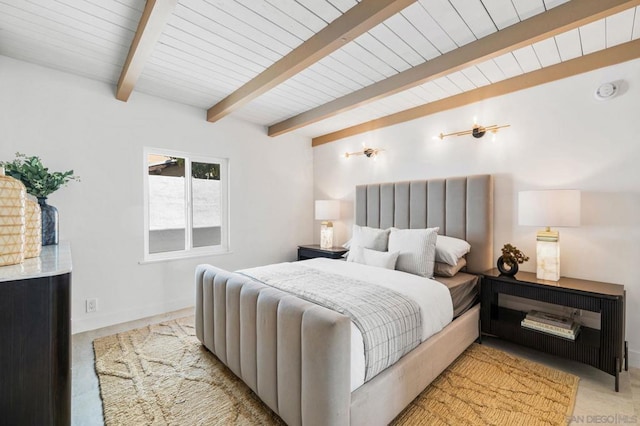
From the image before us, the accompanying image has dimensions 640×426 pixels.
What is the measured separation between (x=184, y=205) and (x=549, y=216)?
3727 millimetres

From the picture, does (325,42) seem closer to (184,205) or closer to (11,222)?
(11,222)

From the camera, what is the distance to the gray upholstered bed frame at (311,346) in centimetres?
135

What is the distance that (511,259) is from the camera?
2557 millimetres

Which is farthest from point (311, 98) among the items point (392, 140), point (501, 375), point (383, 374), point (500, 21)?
point (501, 375)

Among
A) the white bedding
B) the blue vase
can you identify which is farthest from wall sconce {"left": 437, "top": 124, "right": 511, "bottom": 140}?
the blue vase

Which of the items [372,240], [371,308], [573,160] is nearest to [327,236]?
[372,240]

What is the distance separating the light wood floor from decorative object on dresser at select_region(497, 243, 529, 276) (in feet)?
2.23

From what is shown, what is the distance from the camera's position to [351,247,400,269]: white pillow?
2.74m

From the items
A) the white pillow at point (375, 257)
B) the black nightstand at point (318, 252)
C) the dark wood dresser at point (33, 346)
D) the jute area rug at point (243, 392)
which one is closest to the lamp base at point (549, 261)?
the jute area rug at point (243, 392)

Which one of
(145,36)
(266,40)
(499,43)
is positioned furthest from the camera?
(266,40)

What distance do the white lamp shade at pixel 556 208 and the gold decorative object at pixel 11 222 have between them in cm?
316

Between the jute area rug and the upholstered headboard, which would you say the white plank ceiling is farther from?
the jute area rug

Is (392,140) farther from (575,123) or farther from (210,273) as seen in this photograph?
(210,273)

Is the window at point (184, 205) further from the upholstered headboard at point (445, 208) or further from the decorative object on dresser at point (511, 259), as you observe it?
the decorative object on dresser at point (511, 259)
